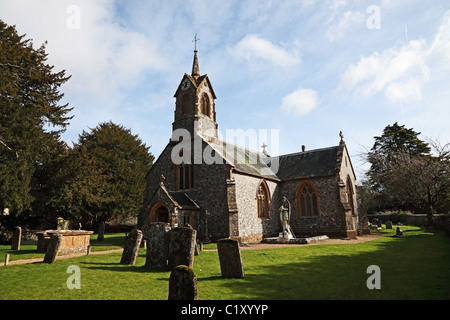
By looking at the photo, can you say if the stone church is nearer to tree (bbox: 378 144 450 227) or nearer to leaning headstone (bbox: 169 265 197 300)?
tree (bbox: 378 144 450 227)

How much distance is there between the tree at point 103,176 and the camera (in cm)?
2370

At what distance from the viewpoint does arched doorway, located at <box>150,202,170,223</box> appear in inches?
765

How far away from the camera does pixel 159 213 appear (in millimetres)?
20094

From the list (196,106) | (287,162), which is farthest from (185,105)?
(287,162)

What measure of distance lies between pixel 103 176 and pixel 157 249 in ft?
70.3

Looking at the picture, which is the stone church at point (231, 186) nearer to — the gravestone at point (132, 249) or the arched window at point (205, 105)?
the arched window at point (205, 105)

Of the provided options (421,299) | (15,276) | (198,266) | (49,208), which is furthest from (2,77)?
(421,299)

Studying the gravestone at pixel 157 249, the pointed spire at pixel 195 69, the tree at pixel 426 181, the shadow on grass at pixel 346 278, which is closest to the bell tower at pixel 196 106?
the pointed spire at pixel 195 69

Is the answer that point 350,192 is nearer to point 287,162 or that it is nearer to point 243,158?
point 287,162

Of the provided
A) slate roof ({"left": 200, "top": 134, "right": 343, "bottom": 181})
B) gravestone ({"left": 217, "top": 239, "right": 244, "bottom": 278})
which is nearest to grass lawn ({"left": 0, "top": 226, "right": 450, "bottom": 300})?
gravestone ({"left": 217, "top": 239, "right": 244, "bottom": 278})

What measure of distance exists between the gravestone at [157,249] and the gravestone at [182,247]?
22.8 inches

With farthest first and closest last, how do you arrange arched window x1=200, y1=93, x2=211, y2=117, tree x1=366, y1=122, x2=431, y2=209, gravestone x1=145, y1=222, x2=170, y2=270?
tree x1=366, y1=122, x2=431, y2=209
arched window x1=200, y1=93, x2=211, y2=117
gravestone x1=145, y1=222, x2=170, y2=270
